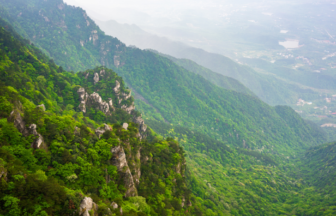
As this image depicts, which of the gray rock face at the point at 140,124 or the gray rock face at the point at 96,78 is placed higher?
the gray rock face at the point at 96,78

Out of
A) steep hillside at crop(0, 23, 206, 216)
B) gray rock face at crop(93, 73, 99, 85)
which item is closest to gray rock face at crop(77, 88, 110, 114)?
steep hillside at crop(0, 23, 206, 216)

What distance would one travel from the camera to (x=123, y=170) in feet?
151

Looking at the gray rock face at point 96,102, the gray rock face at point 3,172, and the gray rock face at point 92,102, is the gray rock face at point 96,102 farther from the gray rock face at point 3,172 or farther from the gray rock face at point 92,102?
the gray rock face at point 3,172

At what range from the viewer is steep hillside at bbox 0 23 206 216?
2612 centimetres

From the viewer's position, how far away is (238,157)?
19888 centimetres

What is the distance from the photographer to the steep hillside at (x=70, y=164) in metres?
26.1

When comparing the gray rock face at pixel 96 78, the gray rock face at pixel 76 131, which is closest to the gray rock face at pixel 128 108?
the gray rock face at pixel 96 78

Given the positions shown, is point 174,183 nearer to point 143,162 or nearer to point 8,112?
point 143,162

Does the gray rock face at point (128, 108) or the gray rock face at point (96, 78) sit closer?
the gray rock face at point (128, 108)

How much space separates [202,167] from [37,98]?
126m

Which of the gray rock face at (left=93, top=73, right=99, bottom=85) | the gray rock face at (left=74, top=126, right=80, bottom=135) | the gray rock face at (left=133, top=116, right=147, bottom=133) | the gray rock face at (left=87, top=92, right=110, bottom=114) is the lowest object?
the gray rock face at (left=133, top=116, right=147, bottom=133)

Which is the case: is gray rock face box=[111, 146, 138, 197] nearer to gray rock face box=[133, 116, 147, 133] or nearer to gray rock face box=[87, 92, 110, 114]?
gray rock face box=[87, 92, 110, 114]

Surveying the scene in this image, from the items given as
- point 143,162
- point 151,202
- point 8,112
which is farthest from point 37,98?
point 151,202

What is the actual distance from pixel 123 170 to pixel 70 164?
1379 cm
